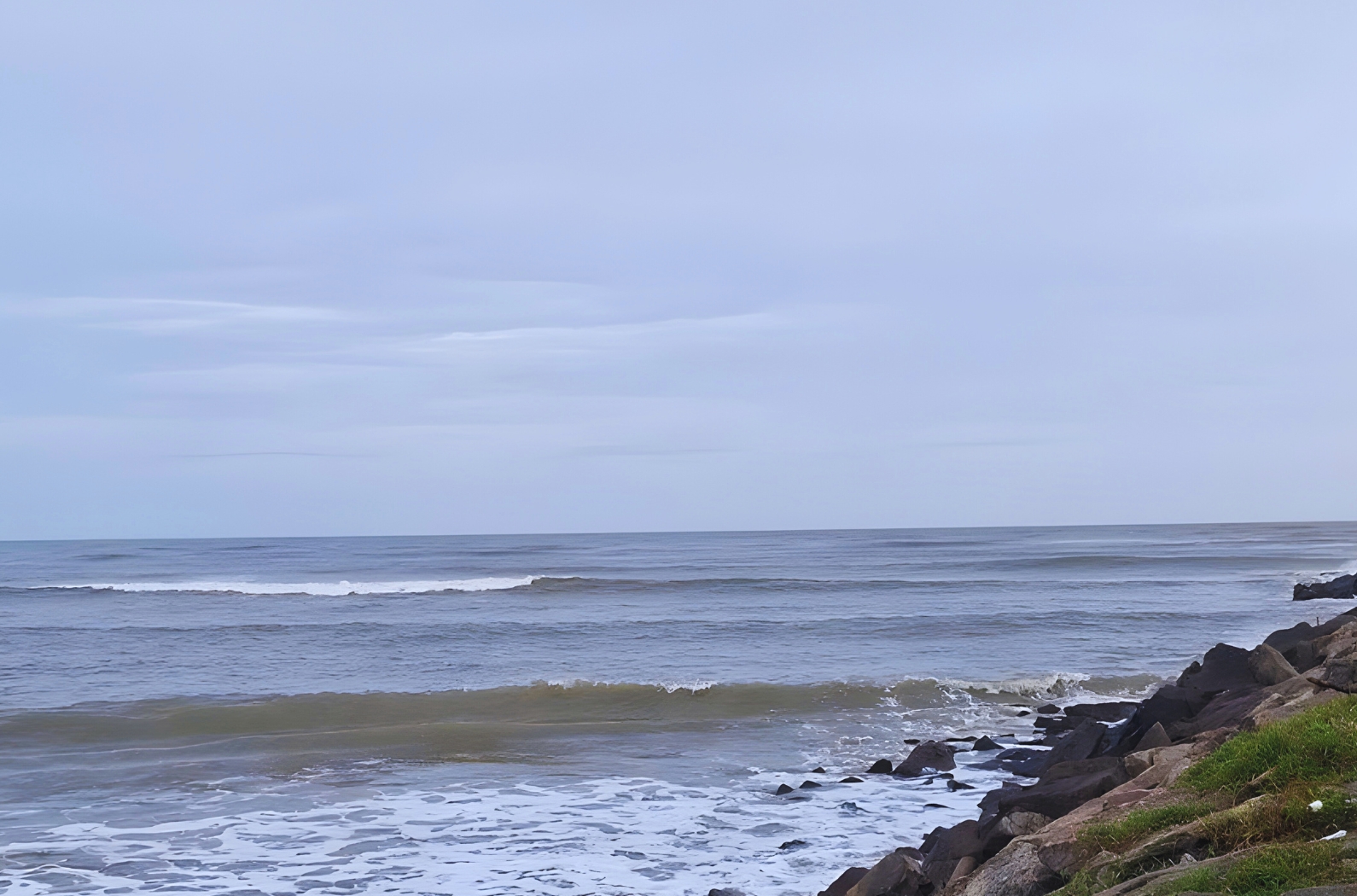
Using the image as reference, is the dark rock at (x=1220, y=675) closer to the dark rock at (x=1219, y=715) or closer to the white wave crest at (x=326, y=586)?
the dark rock at (x=1219, y=715)

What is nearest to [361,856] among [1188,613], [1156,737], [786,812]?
[786,812]

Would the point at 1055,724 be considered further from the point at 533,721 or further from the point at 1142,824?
the point at 1142,824

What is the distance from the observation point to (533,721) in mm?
17906

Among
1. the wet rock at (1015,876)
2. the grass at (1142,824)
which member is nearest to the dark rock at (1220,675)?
the wet rock at (1015,876)

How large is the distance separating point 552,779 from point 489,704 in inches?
243

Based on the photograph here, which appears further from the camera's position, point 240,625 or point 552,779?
point 240,625

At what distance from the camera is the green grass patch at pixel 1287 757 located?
6.01 m

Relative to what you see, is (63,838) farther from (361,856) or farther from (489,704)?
(489,704)

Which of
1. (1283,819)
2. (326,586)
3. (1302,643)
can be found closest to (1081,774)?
(1283,819)

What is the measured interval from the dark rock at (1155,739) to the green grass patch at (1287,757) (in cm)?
332

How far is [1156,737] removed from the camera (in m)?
10.5

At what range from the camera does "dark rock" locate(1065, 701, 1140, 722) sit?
50.4 ft

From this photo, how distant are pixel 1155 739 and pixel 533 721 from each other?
35.2 feet

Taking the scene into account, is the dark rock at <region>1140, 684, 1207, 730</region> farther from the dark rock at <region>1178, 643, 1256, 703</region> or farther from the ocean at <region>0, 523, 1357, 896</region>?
the ocean at <region>0, 523, 1357, 896</region>
